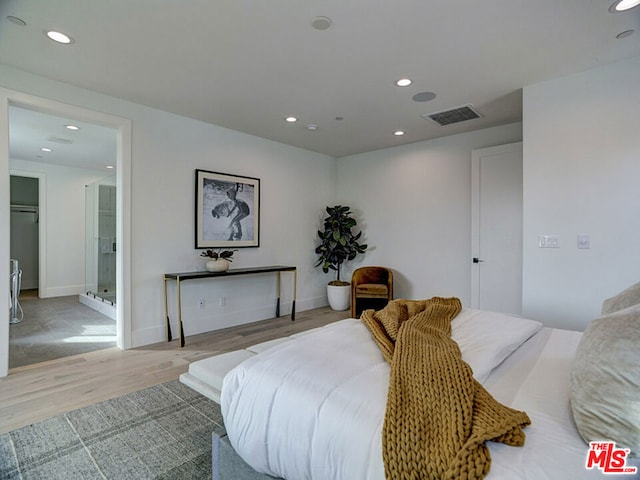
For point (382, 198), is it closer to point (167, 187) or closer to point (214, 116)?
point (214, 116)

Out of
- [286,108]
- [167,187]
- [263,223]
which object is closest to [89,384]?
[167,187]

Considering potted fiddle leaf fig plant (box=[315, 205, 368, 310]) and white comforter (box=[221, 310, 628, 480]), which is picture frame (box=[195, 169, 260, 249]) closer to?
potted fiddle leaf fig plant (box=[315, 205, 368, 310])

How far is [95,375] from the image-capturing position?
9.35 feet

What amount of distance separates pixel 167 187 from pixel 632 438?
13.3ft

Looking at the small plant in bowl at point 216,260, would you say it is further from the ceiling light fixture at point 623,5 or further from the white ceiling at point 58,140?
the ceiling light fixture at point 623,5

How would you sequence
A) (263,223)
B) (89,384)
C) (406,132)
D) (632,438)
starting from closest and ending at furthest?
(632,438) < (89,384) < (406,132) < (263,223)

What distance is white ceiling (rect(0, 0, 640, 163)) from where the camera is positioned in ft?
6.72

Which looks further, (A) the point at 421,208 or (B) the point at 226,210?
(A) the point at 421,208

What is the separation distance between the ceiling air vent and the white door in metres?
0.51

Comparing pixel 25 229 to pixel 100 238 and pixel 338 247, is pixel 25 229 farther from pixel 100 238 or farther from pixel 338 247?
pixel 338 247

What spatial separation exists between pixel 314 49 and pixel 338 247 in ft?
11.0

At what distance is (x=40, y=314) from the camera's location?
491 cm

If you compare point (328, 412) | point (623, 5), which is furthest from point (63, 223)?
point (623, 5)

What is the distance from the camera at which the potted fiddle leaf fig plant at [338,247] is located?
5.34 meters
